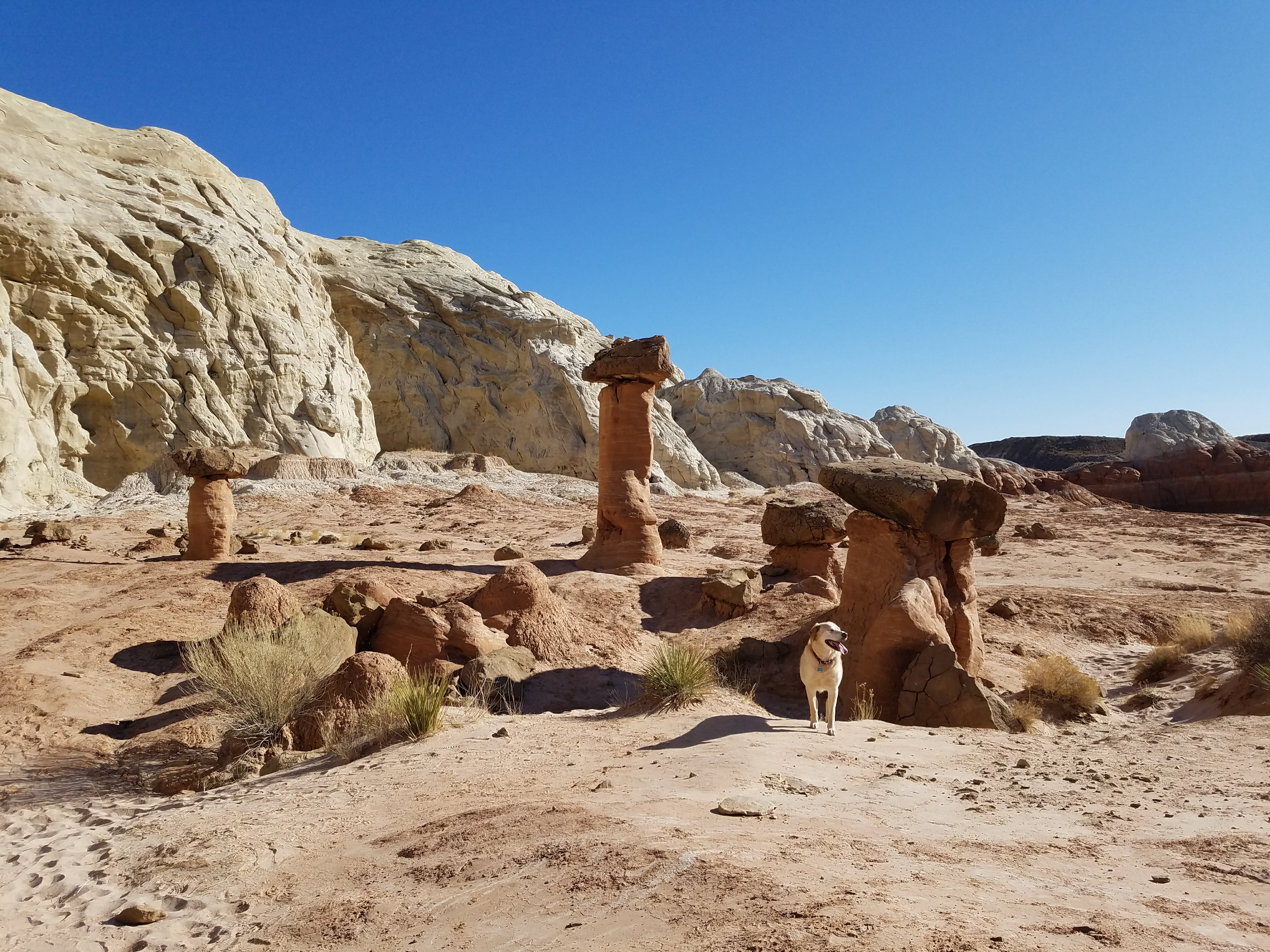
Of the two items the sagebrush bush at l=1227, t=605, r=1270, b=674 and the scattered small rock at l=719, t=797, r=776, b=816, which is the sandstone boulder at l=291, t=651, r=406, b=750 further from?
the sagebrush bush at l=1227, t=605, r=1270, b=674

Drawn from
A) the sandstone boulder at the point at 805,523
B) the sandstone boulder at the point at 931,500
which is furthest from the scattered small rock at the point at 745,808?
the sandstone boulder at the point at 805,523

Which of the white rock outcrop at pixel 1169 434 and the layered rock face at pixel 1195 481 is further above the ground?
the white rock outcrop at pixel 1169 434

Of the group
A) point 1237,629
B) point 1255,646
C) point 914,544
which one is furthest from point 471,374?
point 1255,646

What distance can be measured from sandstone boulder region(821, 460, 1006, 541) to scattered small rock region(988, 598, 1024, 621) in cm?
438

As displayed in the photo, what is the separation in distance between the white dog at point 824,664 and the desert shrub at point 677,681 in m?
1.27

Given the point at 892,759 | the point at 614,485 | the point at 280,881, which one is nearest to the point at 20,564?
the point at 614,485

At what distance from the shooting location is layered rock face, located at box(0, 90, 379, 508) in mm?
24281

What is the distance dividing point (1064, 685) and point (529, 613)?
708cm

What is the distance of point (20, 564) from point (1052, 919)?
1680 cm

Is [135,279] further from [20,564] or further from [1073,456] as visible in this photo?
[1073,456]

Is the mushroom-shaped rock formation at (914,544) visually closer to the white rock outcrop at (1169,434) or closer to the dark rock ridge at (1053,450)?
the white rock outcrop at (1169,434)

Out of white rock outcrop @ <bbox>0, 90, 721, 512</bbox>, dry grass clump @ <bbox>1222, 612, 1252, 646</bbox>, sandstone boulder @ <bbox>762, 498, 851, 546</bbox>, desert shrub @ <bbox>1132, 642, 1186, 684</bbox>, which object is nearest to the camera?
dry grass clump @ <bbox>1222, 612, 1252, 646</bbox>

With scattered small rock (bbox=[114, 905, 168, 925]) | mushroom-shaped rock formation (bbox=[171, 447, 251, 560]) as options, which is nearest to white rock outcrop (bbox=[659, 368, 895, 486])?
mushroom-shaped rock formation (bbox=[171, 447, 251, 560])

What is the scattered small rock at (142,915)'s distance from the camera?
14.6ft
